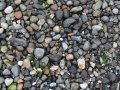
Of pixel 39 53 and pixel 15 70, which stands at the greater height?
pixel 39 53

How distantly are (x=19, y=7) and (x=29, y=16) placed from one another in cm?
18

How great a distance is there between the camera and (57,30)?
14.2 feet

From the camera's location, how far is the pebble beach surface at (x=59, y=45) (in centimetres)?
412

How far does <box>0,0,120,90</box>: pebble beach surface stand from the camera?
4117 mm

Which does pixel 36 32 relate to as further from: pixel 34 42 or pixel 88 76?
pixel 88 76

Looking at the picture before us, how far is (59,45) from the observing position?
427 centimetres

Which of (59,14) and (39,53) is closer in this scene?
(39,53)

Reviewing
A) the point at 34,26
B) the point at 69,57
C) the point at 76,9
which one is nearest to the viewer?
the point at 69,57

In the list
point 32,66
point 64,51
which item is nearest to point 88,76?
point 64,51

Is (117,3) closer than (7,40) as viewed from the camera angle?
No

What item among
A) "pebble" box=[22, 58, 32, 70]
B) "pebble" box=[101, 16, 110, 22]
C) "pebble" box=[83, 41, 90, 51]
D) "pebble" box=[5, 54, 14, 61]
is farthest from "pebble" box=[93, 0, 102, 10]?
"pebble" box=[5, 54, 14, 61]

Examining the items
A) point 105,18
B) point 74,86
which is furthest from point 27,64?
point 105,18

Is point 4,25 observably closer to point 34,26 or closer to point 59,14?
point 34,26

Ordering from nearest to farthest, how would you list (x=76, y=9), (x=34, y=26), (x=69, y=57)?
(x=69, y=57)
(x=34, y=26)
(x=76, y=9)
